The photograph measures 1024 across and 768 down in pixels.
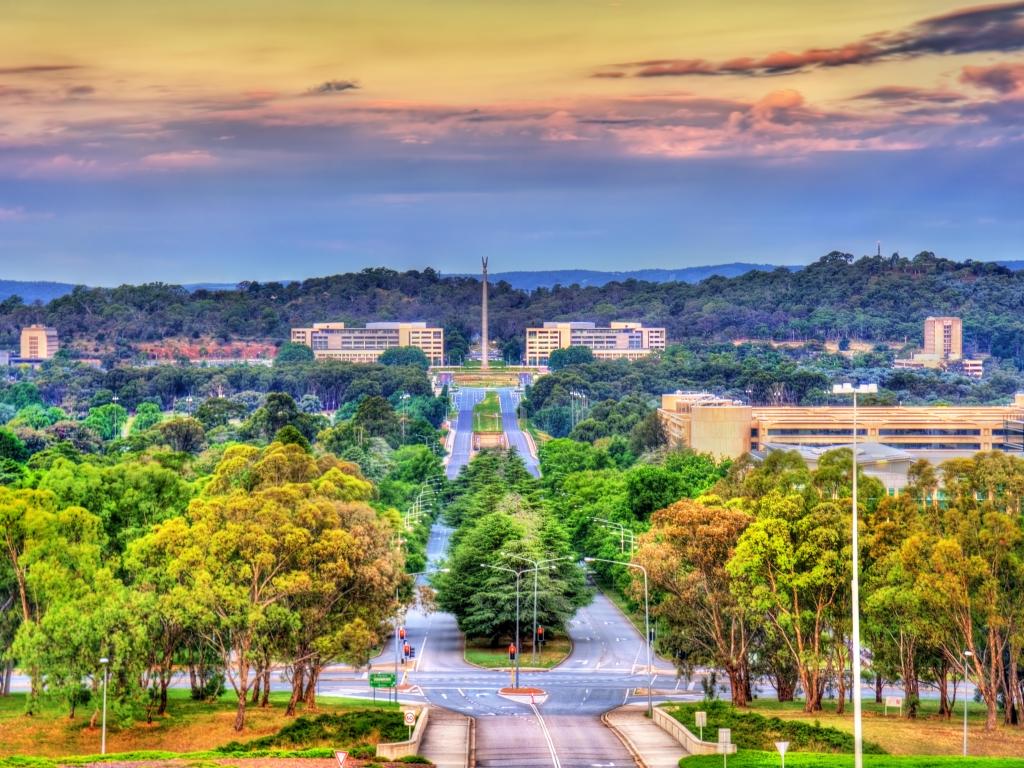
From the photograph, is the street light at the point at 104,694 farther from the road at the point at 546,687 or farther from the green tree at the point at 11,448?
the green tree at the point at 11,448

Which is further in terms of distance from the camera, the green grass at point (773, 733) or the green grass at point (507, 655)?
the green grass at point (507, 655)

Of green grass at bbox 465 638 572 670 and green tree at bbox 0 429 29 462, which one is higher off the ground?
green tree at bbox 0 429 29 462

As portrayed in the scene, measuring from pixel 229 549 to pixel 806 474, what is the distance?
29905 millimetres

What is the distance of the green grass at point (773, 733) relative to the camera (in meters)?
57.7

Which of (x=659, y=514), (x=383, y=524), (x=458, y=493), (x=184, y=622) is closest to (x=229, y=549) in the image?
(x=184, y=622)

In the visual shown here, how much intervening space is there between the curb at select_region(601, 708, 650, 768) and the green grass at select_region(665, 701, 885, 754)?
7.85 feet

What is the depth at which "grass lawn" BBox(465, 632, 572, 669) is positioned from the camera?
283 feet

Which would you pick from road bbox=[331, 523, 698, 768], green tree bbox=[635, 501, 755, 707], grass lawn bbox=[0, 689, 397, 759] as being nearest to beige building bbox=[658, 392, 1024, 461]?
road bbox=[331, 523, 698, 768]

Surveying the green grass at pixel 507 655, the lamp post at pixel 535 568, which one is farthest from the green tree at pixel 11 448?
the lamp post at pixel 535 568

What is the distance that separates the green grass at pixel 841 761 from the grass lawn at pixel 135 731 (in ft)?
44.3

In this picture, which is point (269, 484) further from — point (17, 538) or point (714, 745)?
point (714, 745)

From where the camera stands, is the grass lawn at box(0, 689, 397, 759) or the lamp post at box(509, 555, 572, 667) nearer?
the grass lawn at box(0, 689, 397, 759)

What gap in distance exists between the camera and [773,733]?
59.8m

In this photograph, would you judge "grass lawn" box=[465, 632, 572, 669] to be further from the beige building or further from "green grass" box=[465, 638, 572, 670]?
the beige building
